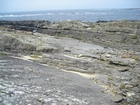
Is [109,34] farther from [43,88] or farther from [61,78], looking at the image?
[43,88]

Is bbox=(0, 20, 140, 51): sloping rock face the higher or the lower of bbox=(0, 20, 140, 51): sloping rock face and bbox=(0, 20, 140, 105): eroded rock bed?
the higher

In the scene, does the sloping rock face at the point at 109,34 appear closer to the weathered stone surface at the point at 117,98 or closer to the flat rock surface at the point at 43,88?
the weathered stone surface at the point at 117,98

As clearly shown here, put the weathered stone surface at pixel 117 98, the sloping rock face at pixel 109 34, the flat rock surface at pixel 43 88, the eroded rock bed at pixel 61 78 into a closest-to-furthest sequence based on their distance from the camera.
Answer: the flat rock surface at pixel 43 88
the eroded rock bed at pixel 61 78
the weathered stone surface at pixel 117 98
the sloping rock face at pixel 109 34

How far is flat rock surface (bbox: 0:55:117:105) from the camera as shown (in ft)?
41.3

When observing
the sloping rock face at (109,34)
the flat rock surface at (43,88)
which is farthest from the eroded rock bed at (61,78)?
the sloping rock face at (109,34)

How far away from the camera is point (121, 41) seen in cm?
4422

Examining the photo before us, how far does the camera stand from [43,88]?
582 inches

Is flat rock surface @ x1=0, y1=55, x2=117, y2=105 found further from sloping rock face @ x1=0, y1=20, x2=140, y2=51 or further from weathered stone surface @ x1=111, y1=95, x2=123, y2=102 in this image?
sloping rock face @ x1=0, y1=20, x2=140, y2=51

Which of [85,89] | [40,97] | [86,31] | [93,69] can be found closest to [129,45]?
[86,31]

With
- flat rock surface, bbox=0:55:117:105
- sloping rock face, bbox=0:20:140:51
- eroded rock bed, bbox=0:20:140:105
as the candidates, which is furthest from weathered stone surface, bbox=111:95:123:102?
sloping rock face, bbox=0:20:140:51

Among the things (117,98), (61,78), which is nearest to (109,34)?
(61,78)

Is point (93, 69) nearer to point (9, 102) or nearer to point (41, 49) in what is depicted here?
point (41, 49)

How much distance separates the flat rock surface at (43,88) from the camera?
12.6 meters

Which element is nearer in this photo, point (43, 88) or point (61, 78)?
point (43, 88)
